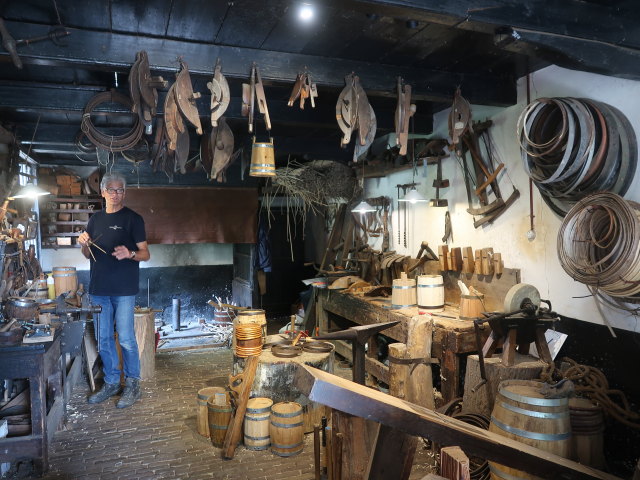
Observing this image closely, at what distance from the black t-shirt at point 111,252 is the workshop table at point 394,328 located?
291cm

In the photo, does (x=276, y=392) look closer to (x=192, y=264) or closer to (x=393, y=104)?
(x=393, y=104)

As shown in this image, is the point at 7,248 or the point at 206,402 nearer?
the point at 206,402

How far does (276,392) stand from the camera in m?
4.68

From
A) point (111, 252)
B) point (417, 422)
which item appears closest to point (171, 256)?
point (111, 252)

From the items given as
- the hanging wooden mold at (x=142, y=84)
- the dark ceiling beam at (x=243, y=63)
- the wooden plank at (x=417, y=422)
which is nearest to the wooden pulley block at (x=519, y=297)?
the dark ceiling beam at (x=243, y=63)

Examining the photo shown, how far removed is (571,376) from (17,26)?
17.4ft

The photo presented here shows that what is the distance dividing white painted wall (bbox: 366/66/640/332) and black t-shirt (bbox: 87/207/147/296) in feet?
13.1

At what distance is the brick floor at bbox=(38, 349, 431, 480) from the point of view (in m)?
3.95

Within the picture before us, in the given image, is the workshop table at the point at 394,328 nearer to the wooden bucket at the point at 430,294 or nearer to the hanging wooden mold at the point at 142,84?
the wooden bucket at the point at 430,294

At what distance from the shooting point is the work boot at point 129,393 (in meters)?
5.40

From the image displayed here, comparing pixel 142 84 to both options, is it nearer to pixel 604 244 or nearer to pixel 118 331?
pixel 118 331

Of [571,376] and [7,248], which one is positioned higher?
[7,248]

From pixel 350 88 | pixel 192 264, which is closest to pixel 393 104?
pixel 350 88

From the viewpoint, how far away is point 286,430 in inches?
165
